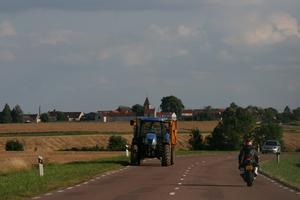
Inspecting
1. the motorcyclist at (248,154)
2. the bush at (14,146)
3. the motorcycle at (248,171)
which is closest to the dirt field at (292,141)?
the bush at (14,146)

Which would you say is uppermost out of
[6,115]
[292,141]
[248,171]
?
[6,115]

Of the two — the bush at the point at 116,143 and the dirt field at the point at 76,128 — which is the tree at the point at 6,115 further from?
the bush at the point at 116,143

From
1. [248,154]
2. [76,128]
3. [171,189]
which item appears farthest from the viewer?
[76,128]

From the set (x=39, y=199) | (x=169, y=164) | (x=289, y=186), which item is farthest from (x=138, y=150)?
(x=39, y=199)

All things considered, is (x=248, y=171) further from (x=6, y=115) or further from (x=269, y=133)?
(x=6, y=115)

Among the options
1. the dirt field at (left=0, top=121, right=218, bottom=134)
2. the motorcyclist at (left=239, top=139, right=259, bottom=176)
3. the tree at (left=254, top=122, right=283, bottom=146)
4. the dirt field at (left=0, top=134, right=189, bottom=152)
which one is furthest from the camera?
the dirt field at (left=0, top=121, right=218, bottom=134)

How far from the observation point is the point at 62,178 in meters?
29.7

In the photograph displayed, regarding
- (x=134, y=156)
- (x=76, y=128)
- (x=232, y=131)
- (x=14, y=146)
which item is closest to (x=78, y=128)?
(x=76, y=128)

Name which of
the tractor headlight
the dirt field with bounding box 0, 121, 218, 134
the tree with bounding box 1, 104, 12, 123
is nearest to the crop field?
the dirt field with bounding box 0, 121, 218, 134

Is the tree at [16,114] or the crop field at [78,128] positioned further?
the tree at [16,114]

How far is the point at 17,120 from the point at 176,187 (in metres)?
170

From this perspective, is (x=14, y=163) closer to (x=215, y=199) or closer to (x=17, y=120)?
(x=215, y=199)

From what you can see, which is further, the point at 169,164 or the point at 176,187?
the point at 169,164

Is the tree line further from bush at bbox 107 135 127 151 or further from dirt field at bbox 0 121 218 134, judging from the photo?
dirt field at bbox 0 121 218 134
